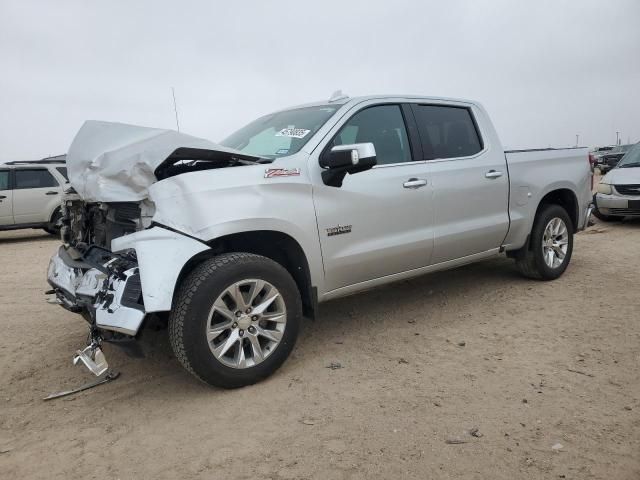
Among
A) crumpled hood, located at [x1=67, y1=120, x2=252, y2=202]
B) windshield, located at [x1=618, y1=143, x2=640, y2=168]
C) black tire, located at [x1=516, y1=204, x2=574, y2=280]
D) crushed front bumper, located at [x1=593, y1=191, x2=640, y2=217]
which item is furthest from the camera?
windshield, located at [x1=618, y1=143, x2=640, y2=168]

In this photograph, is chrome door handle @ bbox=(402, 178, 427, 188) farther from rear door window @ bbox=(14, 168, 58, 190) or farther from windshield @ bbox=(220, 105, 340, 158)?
rear door window @ bbox=(14, 168, 58, 190)

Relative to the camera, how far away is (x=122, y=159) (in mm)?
3178

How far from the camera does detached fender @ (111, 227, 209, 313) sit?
2.83 meters

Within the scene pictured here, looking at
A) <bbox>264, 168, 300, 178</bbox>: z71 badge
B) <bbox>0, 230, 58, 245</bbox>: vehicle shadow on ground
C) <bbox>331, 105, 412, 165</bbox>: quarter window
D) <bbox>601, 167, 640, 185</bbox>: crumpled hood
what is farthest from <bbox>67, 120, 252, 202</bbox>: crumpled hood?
<bbox>0, 230, 58, 245</bbox>: vehicle shadow on ground

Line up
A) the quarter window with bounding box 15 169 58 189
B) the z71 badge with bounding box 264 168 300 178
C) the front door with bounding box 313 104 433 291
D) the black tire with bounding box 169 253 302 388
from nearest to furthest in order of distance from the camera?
1. the black tire with bounding box 169 253 302 388
2. the z71 badge with bounding box 264 168 300 178
3. the front door with bounding box 313 104 433 291
4. the quarter window with bounding box 15 169 58 189

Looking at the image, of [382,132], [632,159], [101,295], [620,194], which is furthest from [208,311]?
[632,159]

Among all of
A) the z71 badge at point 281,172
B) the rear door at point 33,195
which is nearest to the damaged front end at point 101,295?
the z71 badge at point 281,172

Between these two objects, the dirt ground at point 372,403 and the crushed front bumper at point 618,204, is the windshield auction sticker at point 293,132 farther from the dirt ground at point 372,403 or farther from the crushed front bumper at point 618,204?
the crushed front bumper at point 618,204

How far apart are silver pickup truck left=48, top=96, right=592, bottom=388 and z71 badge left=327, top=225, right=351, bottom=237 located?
0.05 ft

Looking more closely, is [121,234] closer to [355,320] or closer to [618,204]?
[355,320]

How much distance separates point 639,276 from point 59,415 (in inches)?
223

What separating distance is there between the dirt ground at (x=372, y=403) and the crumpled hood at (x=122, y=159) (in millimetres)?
1306

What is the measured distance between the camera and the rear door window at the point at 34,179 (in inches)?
438

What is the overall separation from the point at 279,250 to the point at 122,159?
1.20 metres
